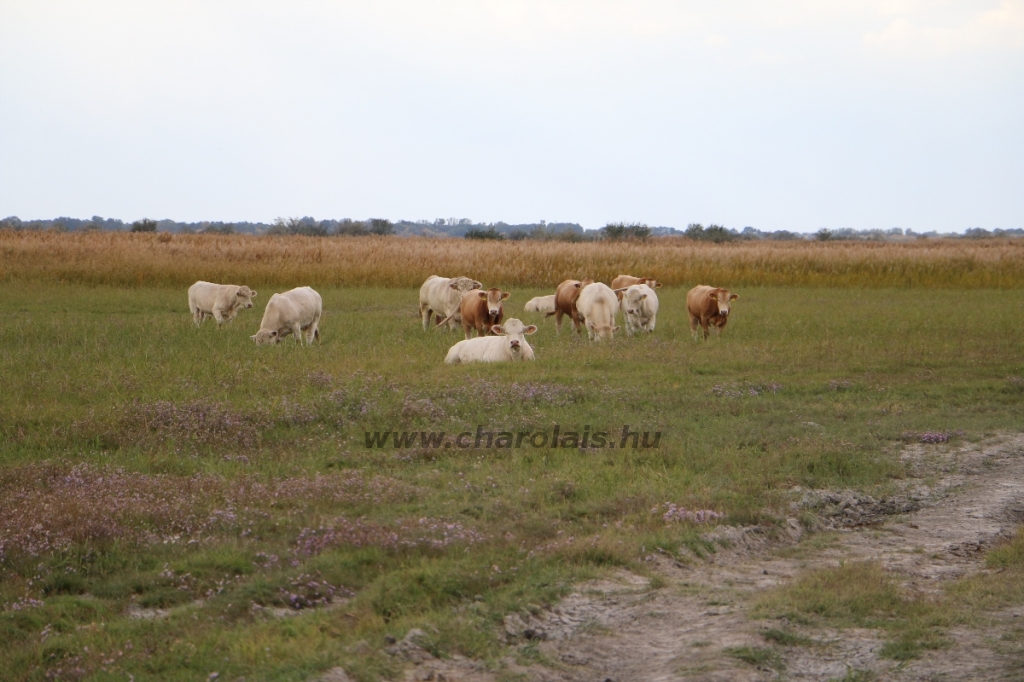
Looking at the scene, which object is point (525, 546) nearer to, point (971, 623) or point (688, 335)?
point (971, 623)

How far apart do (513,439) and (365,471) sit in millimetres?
1920

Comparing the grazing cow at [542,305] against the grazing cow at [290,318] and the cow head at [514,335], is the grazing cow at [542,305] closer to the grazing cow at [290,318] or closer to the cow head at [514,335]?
the grazing cow at [290,318]

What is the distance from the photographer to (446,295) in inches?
838

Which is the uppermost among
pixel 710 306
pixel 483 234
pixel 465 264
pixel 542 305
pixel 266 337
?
pixel 483 234

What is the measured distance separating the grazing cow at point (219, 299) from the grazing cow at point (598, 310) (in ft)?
24.9

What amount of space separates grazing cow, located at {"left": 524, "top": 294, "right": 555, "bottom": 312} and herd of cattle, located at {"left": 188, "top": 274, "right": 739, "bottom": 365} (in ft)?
12.8

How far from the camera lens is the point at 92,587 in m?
6.35

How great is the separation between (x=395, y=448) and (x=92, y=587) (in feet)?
13.4

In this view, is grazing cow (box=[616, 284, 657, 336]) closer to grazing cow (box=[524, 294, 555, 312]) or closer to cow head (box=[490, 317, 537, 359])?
cow head (box=[490, 317, 537, 359])

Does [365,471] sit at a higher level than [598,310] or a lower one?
lower

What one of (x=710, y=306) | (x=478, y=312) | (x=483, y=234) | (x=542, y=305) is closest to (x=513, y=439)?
(x=478, y=312)

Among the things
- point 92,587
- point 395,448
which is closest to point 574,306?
point 395,448

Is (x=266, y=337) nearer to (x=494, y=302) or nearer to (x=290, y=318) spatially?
(x=290, y=318)

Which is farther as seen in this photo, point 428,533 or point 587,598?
point 428,533
